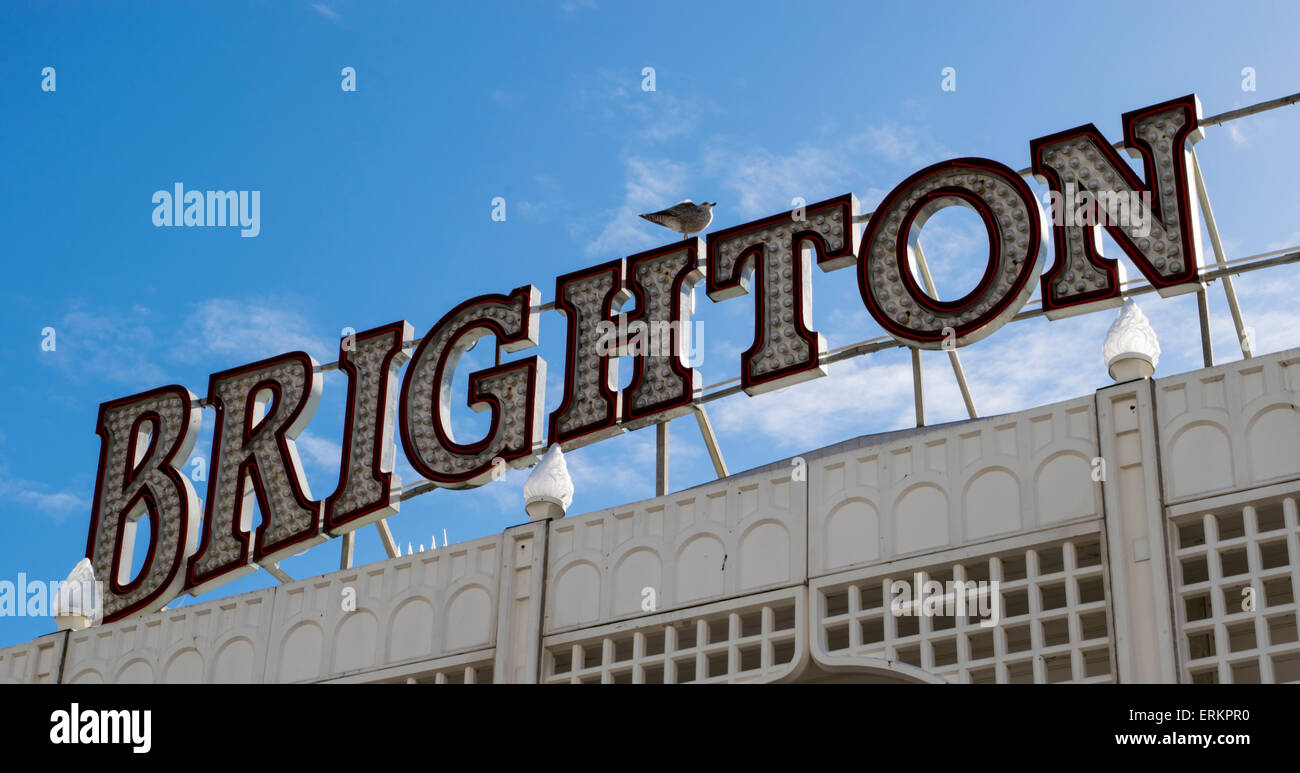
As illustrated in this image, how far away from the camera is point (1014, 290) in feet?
67.9

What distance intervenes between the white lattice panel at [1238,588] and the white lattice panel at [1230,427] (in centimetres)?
23

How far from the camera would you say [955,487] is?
17.6 m

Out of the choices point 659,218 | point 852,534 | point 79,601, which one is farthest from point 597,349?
point 79,601

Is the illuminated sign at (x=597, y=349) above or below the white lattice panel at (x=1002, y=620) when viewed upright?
above

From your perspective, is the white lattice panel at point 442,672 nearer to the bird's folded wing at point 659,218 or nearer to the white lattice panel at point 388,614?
the white lattice panel at point 388,614

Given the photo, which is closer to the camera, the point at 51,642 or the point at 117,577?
the point at 51,642

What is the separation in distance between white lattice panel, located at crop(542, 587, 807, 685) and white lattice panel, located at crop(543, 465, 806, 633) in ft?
0.51

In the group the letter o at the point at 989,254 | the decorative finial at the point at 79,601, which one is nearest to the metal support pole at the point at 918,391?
the letter o at the point at 989,254

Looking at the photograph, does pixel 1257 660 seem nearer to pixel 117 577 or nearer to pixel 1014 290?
pixel 1014 290

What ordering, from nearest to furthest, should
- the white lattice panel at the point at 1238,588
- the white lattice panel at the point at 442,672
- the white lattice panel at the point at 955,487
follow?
the white lattice panel at the point at 1238,588 < the white lattice panel at the point at 955,487 < the white lattice panel at the point at 442,672

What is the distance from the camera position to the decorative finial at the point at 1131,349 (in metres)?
17.3

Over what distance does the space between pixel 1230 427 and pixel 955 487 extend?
268cm
